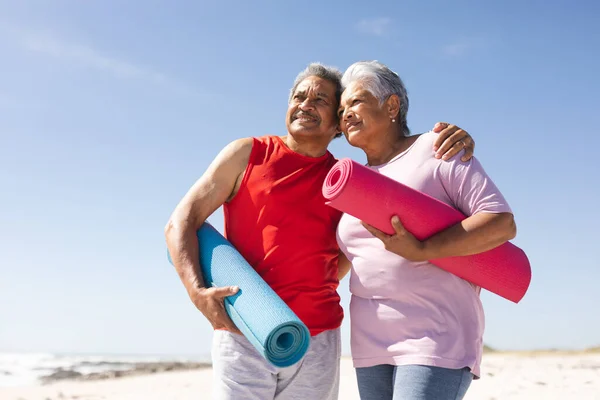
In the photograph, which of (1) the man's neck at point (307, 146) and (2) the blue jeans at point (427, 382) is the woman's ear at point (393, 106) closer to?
(1) the man's neck at point (307, 146)

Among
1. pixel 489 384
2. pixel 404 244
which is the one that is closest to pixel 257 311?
pixel 404 244

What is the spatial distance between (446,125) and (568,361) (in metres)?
9.42

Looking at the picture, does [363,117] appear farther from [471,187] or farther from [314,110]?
[471,187]

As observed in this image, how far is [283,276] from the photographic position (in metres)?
3.06

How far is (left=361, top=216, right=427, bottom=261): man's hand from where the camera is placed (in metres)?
2.46

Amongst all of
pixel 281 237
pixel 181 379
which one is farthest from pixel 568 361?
pixel 281 237

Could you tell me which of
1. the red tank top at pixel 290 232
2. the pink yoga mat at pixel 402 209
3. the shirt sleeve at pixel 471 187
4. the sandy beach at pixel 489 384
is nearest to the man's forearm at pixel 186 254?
the red tank top at pixel 290 232

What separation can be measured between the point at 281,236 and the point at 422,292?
2.85 feet

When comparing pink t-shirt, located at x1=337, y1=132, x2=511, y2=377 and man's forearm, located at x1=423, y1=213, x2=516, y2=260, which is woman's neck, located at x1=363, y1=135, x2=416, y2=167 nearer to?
pink t-shirt, located at x1=337, y1=132, x2=511, y2=377

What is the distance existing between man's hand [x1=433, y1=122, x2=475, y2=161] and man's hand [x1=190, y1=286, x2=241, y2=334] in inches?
43.4

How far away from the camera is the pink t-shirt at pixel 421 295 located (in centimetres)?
241

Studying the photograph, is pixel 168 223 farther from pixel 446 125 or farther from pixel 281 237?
pixel 446 125

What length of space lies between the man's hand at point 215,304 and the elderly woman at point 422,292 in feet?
1.94

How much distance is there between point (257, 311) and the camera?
2609 millimetres
